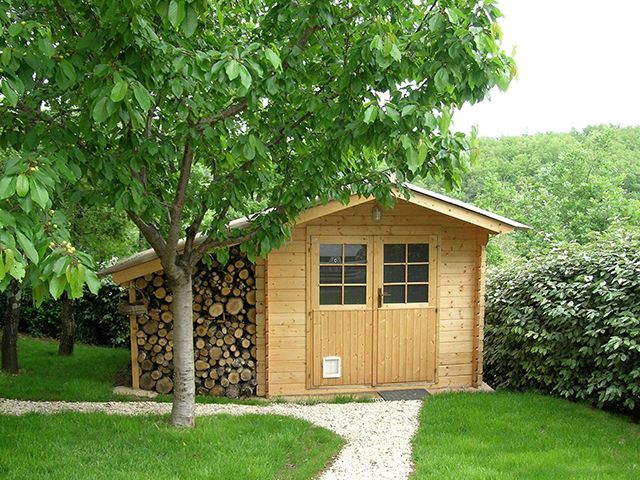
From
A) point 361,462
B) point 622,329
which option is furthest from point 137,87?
point 622,329

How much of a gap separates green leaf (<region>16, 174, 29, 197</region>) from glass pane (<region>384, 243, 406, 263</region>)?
530cm

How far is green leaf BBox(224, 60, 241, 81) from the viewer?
9.87ft

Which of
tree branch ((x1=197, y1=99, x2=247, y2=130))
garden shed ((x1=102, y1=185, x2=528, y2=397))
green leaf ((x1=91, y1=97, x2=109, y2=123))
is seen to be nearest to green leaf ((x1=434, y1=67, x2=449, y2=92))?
tree branch ((x1=197, y1=99, x2=247, y2=130))

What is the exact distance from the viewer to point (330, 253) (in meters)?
7.19

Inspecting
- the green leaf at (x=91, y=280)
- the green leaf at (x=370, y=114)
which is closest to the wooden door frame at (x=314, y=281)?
the green leaf at (x=370, y=114)

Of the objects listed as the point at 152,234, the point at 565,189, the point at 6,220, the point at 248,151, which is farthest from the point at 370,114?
the point at 565,189

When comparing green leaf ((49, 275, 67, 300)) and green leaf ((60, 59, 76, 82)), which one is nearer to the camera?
green leaf ((49, 275, 67, 300))

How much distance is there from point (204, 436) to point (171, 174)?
263cm

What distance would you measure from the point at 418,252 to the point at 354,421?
8.08 feet

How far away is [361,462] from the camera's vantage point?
16.2ft

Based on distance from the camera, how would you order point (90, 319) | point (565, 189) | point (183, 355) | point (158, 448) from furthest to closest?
point (565, 189)
point (90, 319)
point (183, 355)
point (158, 448)

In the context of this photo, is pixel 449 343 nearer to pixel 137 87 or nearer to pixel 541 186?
pixel 137 87

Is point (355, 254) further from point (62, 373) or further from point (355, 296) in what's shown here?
point (62, 373)

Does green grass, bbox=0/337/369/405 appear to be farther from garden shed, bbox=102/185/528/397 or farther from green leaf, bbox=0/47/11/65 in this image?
green leaf, bbox=0/47/11/65
